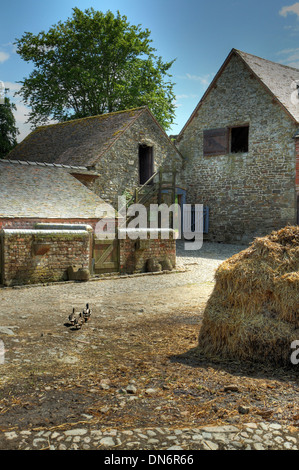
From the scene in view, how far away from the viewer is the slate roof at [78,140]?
62.4 ft

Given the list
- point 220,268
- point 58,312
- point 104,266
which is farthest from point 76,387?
point 104,266

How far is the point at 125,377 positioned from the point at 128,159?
1601cm

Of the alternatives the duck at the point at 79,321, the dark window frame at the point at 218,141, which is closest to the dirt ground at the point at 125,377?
the duck at the point at 79,321

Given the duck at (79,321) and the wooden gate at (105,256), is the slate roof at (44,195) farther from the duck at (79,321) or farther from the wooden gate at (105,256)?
the duck at (79,321)

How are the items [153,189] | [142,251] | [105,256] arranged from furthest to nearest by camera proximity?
1. [153,189]
2. [142,251]
3. [105,256]

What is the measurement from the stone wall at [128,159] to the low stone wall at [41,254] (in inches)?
285

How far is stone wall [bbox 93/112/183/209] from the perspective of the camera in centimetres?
1858

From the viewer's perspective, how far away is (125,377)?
14.1ft

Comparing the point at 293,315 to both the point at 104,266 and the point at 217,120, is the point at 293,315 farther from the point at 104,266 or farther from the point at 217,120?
the point at 217,120

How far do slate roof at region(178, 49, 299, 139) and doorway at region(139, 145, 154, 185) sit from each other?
9.22ft

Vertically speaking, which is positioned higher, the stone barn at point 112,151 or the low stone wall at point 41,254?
the stone barn at point 112,151

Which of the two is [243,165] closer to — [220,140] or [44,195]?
[220,140]

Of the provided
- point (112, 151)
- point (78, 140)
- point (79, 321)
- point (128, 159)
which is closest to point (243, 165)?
point (128, 159)
